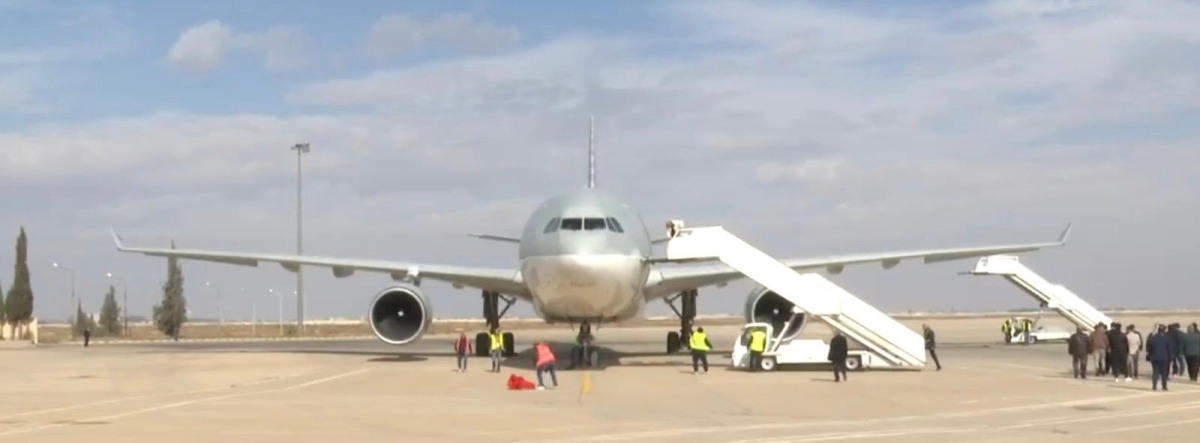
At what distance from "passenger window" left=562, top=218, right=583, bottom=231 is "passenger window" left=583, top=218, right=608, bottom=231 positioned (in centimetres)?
10

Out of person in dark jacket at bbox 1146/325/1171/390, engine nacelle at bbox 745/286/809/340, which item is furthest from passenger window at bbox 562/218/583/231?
person in dark jacket at bbox 1146/325/1171/390

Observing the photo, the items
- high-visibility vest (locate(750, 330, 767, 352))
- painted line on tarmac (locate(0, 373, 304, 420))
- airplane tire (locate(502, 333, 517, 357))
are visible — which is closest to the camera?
painted line on tarmac (locate(0, 373, 304, 420))

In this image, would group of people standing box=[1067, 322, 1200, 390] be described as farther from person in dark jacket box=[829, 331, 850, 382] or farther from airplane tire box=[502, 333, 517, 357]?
airplane tire box=[502, 333, 517, 357]

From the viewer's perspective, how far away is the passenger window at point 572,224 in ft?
90.5

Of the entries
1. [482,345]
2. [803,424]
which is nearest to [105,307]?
[482,345]

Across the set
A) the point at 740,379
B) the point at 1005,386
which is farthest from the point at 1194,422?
the point at 740,379

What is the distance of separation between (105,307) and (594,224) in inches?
2848

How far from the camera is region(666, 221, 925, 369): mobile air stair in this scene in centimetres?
2761

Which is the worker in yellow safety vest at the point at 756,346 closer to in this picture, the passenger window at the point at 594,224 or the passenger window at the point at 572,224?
the passenger window at the point at 594,224

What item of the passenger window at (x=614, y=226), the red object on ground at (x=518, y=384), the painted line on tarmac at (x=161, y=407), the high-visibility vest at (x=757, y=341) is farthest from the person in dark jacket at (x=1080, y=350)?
the painted line on tarmac at (x=161, y=407)

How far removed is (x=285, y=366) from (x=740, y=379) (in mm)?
11378

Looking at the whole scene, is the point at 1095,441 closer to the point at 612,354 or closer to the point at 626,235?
the point at 626,235

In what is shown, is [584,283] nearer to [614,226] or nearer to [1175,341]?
[614,226]

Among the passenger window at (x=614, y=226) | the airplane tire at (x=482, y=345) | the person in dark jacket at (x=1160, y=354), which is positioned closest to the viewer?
the person in dark jacket at (x=1160, y=354)
